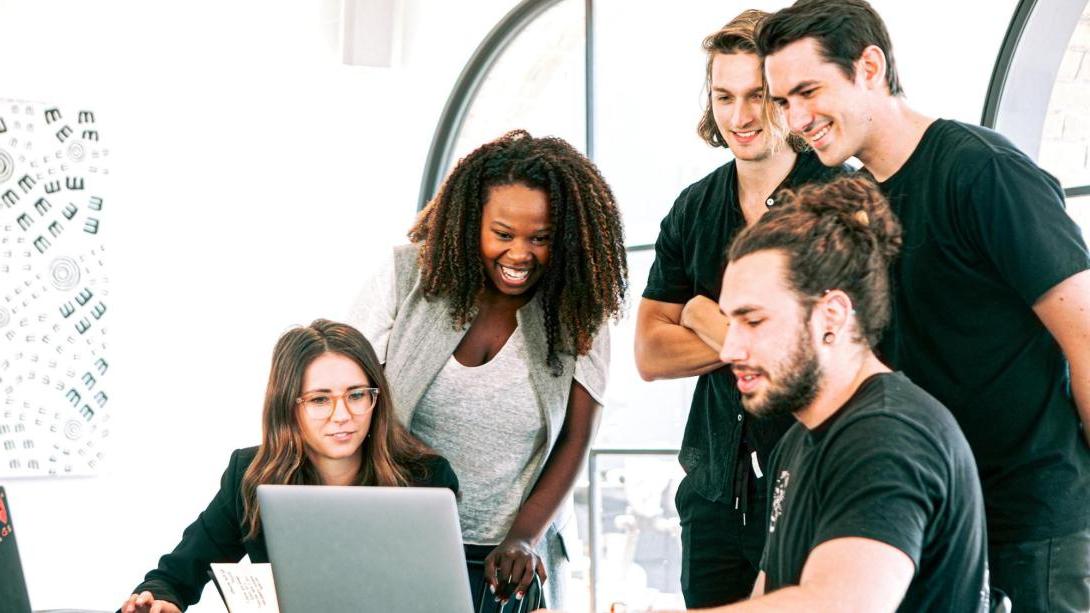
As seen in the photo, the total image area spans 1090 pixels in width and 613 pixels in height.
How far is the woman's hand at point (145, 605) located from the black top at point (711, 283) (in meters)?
0.88

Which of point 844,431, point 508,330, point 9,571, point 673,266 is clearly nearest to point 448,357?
point 508,330

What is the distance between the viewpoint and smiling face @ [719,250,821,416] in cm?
142

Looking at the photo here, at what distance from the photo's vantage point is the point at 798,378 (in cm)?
142

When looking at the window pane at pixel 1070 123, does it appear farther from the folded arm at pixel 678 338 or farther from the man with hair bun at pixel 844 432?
the man with hair bun at pixel 844 432

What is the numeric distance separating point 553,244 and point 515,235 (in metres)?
0.09

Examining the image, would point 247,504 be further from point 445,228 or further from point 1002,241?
point 1002,241

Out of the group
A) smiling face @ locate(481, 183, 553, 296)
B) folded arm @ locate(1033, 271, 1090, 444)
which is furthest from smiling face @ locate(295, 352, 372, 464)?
folded arm @ locate(1033, 271, 1090, 444)

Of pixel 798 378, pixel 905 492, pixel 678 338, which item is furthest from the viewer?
pixel 678 338

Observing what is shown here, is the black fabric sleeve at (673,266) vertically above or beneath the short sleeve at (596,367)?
above

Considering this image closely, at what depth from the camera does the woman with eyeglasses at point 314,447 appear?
219 centimetres

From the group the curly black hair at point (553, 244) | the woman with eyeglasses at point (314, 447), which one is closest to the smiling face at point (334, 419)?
the woman with eyeglasses at point (314, 447)

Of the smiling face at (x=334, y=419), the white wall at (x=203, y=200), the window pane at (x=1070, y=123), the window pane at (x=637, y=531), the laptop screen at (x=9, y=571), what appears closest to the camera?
the laptop screen at (x=9, y=571)

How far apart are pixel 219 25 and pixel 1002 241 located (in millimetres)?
3674

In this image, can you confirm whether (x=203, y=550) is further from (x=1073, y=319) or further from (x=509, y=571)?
(x=1073, y=319)
